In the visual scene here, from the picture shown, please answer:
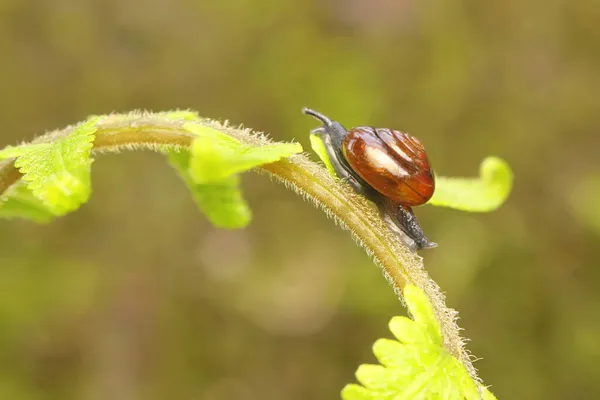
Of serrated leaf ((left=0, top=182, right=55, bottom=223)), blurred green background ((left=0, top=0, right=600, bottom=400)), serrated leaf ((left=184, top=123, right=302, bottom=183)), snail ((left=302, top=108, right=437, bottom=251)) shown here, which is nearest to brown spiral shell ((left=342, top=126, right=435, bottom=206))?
snail ((left=302, top=108, right=437, bottom=251))

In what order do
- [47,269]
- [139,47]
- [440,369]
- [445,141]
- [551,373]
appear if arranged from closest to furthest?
[440,369], [551,373], [47,269], [445,141], [139,47]

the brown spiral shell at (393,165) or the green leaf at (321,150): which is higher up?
the green leaf at (321,150)

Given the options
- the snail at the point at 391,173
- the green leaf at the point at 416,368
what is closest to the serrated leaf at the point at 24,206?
the snail at the point at 391,173

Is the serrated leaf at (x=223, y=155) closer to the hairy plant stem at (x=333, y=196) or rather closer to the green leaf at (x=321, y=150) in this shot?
the hairy plant stem at (x=333, y=196)

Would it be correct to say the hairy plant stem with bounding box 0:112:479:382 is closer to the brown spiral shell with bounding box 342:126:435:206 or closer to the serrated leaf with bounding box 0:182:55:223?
the brown spiral shell with bounding box 342:126:435:206

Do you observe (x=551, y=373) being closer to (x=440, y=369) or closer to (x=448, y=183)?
(x=448, y=183)

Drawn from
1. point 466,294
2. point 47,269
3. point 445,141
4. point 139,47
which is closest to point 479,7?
point 445,141
